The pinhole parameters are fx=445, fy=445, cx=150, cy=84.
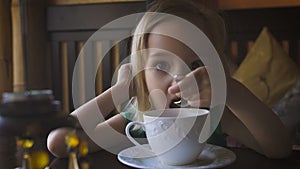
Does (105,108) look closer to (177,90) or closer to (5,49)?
(177,90)

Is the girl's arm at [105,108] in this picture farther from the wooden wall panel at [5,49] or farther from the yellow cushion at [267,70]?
the yellow cushion at [267,70]

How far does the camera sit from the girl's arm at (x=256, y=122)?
81cm

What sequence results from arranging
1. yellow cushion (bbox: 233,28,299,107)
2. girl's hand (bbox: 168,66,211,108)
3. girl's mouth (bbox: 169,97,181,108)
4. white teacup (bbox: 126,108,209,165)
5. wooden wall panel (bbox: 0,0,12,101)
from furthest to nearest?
yellow cushion (bbox: 233,28,299,107)
wooden wall panel (bbox: 0,0,12,101)
girl's mouth (bbox: 169,97,181,108)
girl's hand (bbox: 168,66,211,108)
white teacup (bbox: 126,108,209,165)

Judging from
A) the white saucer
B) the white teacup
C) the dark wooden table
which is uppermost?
the white teacup

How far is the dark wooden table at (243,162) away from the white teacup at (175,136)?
7 cm

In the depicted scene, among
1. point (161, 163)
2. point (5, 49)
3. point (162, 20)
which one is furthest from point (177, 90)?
point (5, 49)

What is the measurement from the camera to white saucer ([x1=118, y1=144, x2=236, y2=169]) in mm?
676

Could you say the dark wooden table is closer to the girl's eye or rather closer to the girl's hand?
the girl's hand

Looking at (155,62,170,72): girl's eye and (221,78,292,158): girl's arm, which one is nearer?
(221,78,292,158): girl's arm

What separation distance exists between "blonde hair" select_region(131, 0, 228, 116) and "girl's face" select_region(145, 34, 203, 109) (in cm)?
3

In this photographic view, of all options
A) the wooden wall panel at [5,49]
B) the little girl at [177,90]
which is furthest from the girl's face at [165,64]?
the wooden wall panel at [5,49]

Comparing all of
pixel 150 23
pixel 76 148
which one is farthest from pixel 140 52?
pixel 76 148

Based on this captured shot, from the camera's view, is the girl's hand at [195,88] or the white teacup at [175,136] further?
the girl's hand at [195,88]

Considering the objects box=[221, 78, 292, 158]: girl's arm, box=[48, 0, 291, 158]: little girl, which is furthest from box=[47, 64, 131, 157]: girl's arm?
box=[221, 78, 292, 158]: girl's arm
